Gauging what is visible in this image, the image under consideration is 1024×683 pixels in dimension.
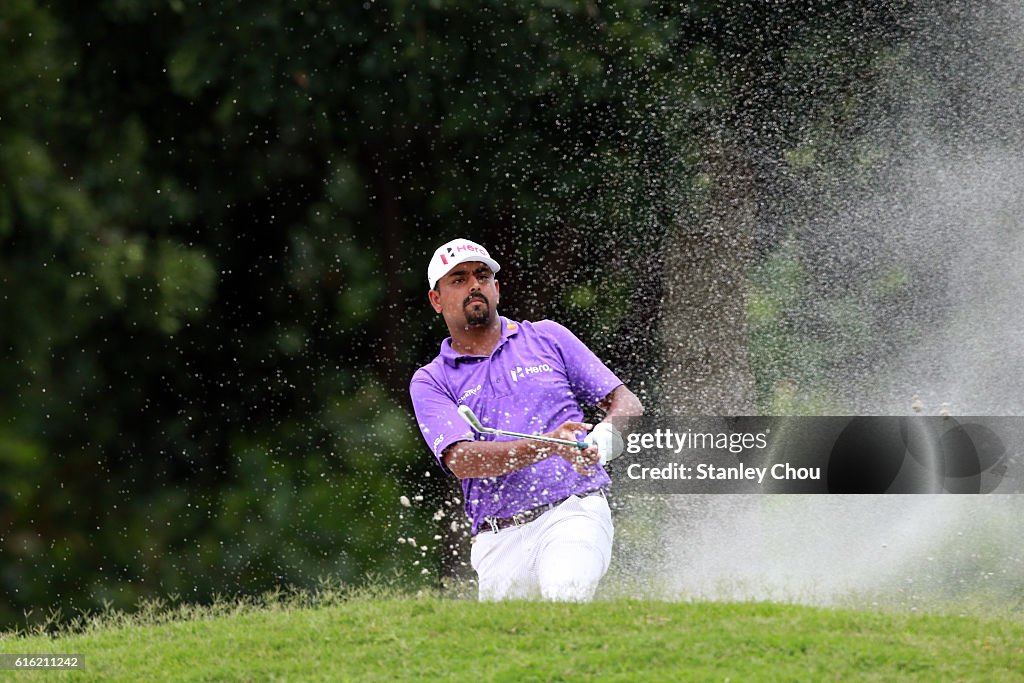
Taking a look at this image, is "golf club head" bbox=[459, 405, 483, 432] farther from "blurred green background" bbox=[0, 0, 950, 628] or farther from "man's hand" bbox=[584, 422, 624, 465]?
"blurred green background" bbox=[0, 0, 950, 628]

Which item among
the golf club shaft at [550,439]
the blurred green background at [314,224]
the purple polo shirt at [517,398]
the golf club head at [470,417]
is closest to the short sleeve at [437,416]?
the purple polo shirt at [517,398]

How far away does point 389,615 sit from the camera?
24.2 feet

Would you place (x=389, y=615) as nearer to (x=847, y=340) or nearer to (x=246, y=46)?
(x=847, y=340)

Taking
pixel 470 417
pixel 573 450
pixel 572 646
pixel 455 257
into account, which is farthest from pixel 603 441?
pixel 455 257

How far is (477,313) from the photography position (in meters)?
7.74

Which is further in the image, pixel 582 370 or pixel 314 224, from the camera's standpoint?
pixel 314 224

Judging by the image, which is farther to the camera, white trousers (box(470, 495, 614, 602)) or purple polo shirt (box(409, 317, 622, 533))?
purple polo shirt (box(409, 317, 622, 533))

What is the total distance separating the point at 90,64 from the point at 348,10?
2.22 metres

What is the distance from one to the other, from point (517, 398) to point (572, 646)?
55.8 inches

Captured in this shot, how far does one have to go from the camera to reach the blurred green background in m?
11.9

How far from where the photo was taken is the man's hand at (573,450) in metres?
7.16

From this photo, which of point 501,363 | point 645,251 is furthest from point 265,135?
point 501,363

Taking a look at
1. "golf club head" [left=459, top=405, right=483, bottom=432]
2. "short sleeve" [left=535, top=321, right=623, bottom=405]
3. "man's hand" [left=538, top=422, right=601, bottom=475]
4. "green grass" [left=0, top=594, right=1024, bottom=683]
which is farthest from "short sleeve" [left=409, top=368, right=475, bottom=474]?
"green grass" [left=0, top=594, right=1024, bottom=683]

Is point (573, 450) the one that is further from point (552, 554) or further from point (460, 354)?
point (460, 354)
